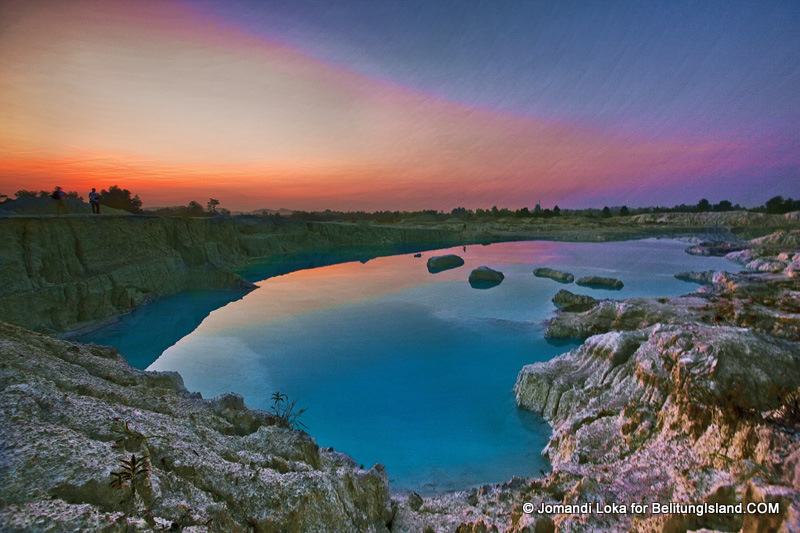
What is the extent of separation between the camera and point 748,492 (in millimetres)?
2654

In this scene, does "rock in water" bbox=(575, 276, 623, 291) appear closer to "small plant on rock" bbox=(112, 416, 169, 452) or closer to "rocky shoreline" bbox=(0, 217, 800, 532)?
"rocky shoreline" bbox=(0, 217, 800, 532)

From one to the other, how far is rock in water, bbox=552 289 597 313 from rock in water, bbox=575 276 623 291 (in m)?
5.90

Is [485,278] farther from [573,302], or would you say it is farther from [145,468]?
[145,468]

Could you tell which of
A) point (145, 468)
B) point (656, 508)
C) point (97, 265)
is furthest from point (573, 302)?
point (97, 265)

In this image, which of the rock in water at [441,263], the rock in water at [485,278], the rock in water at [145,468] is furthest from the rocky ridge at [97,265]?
the rock in water at [485,278]

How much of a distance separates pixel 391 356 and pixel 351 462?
23.2ft

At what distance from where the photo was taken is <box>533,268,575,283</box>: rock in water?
24922 millimetres

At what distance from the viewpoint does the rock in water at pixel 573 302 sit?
17.0 metres

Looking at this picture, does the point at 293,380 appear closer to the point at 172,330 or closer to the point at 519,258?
the point at 172,330

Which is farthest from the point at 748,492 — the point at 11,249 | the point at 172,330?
the point at 11,249

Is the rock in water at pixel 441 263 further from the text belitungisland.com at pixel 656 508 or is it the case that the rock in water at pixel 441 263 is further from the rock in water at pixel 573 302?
the text belitungisland.com at pixel 656 508

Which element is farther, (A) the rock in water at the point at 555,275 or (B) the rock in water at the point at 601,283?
(A) the rock in water at the point at 555,275

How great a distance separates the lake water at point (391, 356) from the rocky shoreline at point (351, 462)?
1.75 metres

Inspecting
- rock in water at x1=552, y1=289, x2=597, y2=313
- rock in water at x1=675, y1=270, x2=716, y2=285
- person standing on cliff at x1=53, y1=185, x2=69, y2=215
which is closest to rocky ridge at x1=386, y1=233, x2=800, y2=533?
rock in water at x1=552, y1=289, x2=597, y2=313
